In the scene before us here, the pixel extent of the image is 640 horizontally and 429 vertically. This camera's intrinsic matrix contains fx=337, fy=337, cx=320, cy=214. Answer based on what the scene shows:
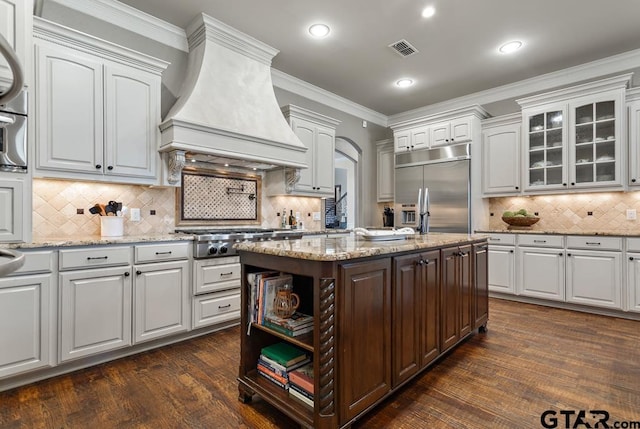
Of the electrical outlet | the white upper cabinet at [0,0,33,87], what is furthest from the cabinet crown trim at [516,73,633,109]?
the white upper cabinet at [0,0,33,87]

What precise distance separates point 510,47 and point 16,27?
4.39m

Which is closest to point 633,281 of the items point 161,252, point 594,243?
point 594,243

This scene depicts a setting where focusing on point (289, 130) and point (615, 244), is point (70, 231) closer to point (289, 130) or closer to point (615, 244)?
point (289, 130)

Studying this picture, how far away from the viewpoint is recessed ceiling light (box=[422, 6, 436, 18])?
3.04m

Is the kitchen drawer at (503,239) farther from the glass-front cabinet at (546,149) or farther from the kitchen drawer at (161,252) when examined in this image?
the kitchen drawer at (161,252)

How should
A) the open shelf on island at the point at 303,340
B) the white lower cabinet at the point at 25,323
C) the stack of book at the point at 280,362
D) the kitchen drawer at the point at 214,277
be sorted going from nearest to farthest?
the open shelf on island at the point at 303,340 < the stack of book at the point at 280,362 < the white lower cabinet at the point at 25,323 < the kitchen drawer at the point at 214,277

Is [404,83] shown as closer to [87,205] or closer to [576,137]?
[576,137]

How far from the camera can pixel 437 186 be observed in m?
4.98

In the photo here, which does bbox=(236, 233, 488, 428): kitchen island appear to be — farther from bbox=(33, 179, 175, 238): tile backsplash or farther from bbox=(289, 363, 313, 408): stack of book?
bbox=(33, 179, 175, 238): tile backsplash

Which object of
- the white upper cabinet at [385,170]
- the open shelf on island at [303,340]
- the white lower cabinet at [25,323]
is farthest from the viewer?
the white upper cabinet at [385,170]

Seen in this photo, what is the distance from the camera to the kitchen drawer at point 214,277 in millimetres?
2998

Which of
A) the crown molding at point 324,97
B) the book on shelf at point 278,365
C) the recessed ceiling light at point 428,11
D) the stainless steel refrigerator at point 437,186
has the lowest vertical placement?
the book on shelf at point 278,365

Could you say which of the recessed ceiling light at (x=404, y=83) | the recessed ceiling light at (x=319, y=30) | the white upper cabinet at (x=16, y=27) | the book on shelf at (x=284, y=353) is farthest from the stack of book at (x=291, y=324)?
the recessed ceiling light at (x=404, y=83)

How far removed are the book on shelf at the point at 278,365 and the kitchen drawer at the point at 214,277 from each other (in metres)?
1.23
